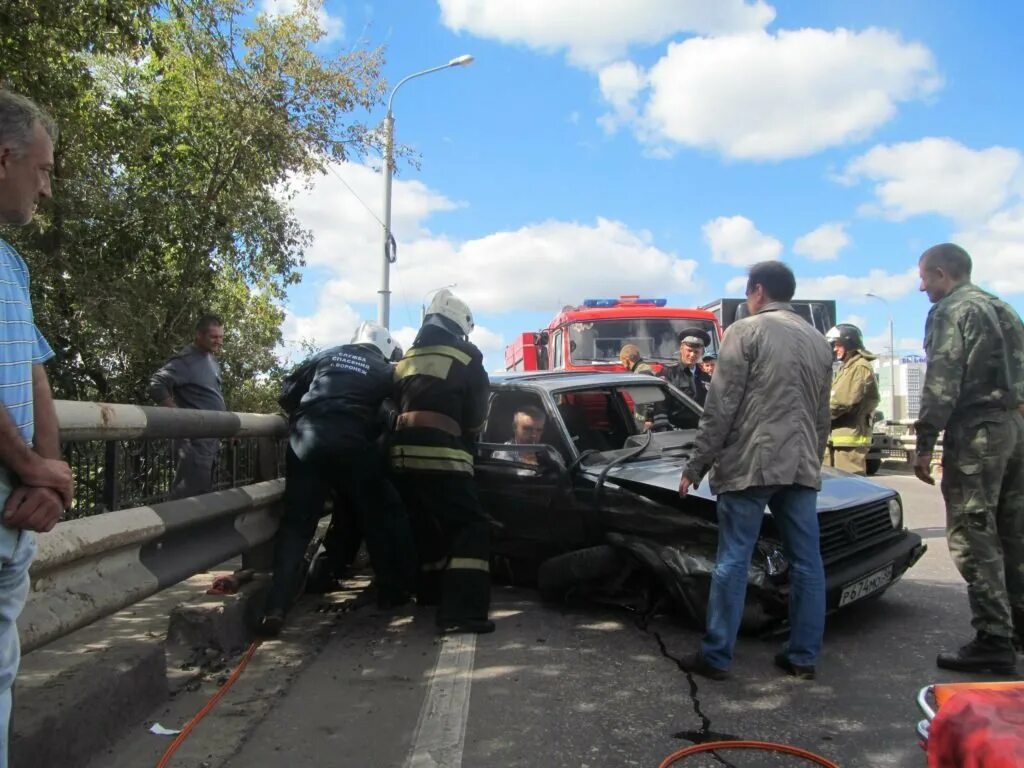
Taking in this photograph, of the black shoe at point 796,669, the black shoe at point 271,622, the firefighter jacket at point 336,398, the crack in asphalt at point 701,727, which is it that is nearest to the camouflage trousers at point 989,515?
the black shoe at point 796,669

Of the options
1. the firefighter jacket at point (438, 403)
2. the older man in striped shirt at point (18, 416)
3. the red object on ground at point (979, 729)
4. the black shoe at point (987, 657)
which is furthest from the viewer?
the firefighter jacket at point (438, 403)

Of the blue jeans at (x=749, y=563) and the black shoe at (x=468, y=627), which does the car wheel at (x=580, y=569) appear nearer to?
the black shoe at (x=468, y=627)

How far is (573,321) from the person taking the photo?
12.2 meters

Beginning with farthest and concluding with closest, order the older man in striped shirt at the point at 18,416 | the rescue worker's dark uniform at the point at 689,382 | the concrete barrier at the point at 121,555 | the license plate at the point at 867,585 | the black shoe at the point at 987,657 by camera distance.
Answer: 1. the rescue worker's dark uniform at the point at 689,382
2. the license plate at the point at 867,585
3. the black shoe at the point at 987,657
4. the concrete barrier at the point at 121,555
5. the older man in striped shirt at the point at 18,416

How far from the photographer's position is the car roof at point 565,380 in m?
5.30

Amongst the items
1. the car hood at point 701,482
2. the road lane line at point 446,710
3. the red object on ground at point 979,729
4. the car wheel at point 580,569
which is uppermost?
the car hood at point 701,482

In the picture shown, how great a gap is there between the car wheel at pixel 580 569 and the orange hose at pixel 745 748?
1486 mm

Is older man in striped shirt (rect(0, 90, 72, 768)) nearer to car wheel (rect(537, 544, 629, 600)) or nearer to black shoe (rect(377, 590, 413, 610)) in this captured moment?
black shoe (rect(377, 590, 413, 610))

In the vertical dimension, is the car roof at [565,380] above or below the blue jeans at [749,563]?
above

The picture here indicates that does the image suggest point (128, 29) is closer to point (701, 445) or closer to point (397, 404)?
point (397, 404)

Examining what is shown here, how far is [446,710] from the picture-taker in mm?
3129

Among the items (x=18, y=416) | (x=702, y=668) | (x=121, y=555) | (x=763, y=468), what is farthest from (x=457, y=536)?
(x=18, y=416)

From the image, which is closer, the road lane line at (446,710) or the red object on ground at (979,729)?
the red object on ground at (979,729)

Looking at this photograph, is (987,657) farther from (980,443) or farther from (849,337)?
(849,337)
